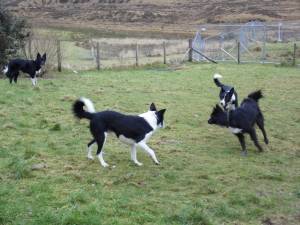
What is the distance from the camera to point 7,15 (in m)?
22.6

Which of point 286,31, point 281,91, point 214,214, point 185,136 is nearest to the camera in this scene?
point 214,214

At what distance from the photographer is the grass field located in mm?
6164

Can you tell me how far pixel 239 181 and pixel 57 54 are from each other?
17291mm

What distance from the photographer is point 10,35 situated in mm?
22359

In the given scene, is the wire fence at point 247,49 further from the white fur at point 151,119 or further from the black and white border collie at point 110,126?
the black and white border collie at point 110,126

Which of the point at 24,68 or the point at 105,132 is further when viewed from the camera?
the point at 24,68

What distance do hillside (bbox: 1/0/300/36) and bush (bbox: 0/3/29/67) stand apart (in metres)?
35.5

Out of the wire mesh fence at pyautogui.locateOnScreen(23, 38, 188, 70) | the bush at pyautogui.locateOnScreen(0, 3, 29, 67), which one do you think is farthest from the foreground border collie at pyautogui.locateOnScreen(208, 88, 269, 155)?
the wire mesh fence at pyautogui.locateOnScreen(23, 38, 188, 70)

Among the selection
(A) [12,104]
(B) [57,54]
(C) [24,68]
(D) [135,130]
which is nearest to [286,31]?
(B) [57,54]

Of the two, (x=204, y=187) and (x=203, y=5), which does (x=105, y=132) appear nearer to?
(x=204, y=187)

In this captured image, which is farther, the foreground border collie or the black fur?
the black fur

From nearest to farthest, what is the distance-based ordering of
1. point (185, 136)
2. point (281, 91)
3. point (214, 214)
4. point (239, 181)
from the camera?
point (214, 214), point (239, 181), point (185, 136), point (281, 91)

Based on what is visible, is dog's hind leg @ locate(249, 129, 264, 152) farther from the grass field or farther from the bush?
the bush

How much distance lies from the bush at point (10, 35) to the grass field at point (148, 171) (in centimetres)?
688
